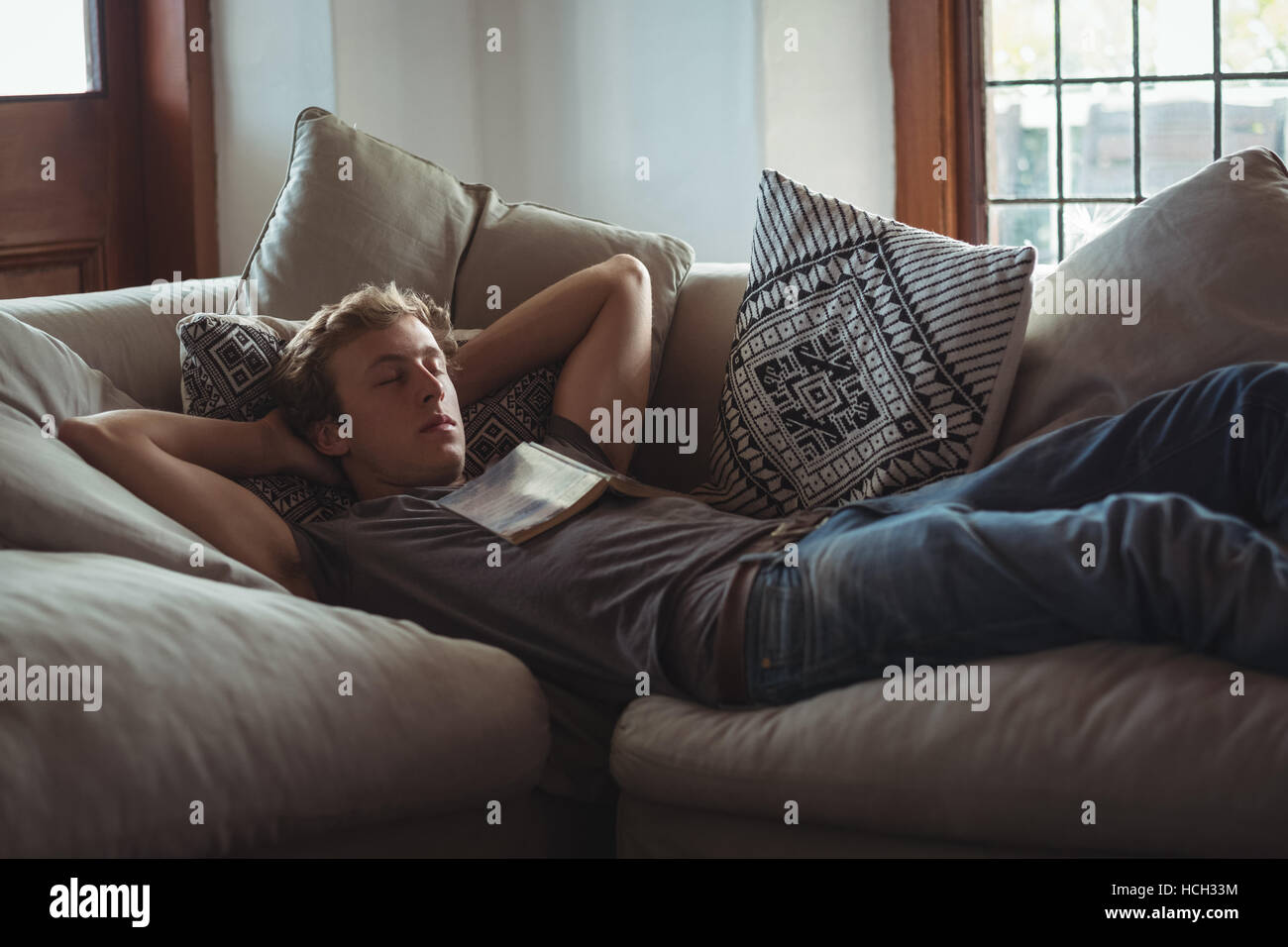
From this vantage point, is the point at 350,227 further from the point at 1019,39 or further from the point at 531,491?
the point at 1019,39

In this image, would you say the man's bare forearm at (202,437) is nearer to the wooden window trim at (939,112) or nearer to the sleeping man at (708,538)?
the sleeping man at (708,538)

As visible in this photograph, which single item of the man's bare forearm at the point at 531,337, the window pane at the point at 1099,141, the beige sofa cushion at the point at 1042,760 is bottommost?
the beige sofa cushion at the point at 1042,760

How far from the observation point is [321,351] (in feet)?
5.37

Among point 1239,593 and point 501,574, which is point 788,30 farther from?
point 1239,593

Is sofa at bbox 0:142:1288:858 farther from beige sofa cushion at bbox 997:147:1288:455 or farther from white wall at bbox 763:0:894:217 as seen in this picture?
white wall at bbox 763:0:894:217

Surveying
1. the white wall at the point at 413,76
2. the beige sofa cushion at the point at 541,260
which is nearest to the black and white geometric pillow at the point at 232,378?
the beige sofa cushion at the point at 541,260

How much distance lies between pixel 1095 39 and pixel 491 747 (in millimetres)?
1984

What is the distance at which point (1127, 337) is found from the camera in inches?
60.8

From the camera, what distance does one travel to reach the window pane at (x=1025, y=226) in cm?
261

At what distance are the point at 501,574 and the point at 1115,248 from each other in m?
0.89

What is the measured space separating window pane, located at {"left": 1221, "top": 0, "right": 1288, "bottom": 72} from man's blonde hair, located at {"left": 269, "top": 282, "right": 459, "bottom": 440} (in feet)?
5.42

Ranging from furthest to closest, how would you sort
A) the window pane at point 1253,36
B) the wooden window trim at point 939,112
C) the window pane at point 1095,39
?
the wooden window trim at point 939,112, the window pane at point 1095,39, the window pane at point 1253,36

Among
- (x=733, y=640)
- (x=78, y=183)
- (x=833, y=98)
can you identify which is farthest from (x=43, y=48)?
(x=733, y=640)
